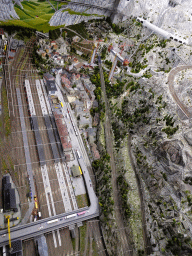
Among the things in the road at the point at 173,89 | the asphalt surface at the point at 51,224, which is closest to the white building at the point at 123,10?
the road at the point at 173,89

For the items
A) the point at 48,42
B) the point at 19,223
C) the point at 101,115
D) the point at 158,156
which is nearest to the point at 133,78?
the point at 101,115

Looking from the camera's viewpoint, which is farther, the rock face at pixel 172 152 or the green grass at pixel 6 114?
the green grass at pixel 6 114

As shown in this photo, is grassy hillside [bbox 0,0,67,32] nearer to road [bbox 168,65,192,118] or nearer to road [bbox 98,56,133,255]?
road [bbox 98,56,133,255]

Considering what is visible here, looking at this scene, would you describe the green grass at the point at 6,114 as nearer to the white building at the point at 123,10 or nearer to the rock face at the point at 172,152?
the rock face at the point at 172,152

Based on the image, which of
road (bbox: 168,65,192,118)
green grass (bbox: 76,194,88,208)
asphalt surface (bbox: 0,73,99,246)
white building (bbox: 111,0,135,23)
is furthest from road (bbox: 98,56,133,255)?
white building (bbox: 111,0,135,23)

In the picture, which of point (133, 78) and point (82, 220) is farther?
point (133, 78)

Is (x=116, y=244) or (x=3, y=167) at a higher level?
(x=3, y=167)

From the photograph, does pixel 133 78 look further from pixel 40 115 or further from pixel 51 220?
pixel 51 220
